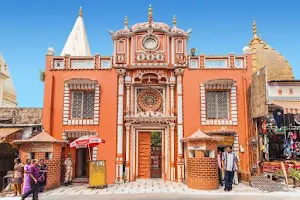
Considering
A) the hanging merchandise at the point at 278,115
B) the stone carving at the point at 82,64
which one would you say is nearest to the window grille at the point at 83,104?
the stone carving at the point at 82,64

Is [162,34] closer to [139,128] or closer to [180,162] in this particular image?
[139,128]

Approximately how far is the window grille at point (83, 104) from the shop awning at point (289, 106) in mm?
9690

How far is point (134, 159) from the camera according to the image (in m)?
15.5

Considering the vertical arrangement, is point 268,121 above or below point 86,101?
below

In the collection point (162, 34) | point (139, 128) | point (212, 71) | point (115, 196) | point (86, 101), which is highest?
point (162, 34)

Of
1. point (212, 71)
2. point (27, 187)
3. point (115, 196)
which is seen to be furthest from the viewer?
point (212, 71)

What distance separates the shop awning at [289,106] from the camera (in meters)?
14.6

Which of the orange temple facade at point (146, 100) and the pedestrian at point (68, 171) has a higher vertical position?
the orange temple facade at point (146, 100)

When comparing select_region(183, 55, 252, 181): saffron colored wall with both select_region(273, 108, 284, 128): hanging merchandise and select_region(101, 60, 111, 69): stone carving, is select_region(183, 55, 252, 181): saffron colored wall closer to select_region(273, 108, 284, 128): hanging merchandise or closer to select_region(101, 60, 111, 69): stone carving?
select_region(273, 108, 284, 128): hanging merchandise

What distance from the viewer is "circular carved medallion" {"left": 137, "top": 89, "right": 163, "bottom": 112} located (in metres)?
16.1

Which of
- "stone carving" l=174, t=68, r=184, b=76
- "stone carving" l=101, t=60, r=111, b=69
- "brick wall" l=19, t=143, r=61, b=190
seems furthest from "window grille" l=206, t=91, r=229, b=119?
"brick wall" l=19, t=143, r=61, b=190

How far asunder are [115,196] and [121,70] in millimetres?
7211

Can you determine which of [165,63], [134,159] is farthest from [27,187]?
[165,63]

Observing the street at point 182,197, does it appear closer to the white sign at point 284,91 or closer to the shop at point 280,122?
the shop at point 280,122
